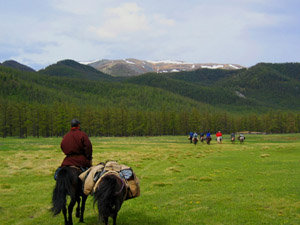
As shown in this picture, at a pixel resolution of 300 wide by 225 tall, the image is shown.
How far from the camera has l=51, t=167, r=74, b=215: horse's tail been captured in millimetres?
9066

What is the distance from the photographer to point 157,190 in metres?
15.2

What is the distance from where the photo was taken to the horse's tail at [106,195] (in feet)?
27.0

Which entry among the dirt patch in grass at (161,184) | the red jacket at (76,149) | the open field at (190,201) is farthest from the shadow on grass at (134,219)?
the dirt patch in grass at (161,184)

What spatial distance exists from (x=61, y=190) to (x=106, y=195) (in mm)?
1830

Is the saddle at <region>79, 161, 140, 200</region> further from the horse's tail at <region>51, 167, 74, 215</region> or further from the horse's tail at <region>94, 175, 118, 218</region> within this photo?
the horse's tail at <region>51, 167, 74, 215</region>

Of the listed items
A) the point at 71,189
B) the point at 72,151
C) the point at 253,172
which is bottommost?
the point at 253,172

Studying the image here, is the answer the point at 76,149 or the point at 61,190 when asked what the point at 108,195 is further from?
the point at 76,149

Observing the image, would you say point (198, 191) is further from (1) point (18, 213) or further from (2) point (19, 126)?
(2) point (19, 126)

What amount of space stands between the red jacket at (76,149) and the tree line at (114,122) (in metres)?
112

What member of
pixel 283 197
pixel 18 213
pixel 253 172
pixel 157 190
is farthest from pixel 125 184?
pixel 253 172

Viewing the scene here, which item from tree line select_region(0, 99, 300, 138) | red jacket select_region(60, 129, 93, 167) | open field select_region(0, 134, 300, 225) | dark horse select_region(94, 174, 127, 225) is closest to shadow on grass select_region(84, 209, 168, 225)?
open field select_region(0, 134, 300, 225)

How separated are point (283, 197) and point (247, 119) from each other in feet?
541

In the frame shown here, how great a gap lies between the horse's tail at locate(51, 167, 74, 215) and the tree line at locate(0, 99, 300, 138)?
4440 inches

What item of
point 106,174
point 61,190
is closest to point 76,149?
point 61,190
